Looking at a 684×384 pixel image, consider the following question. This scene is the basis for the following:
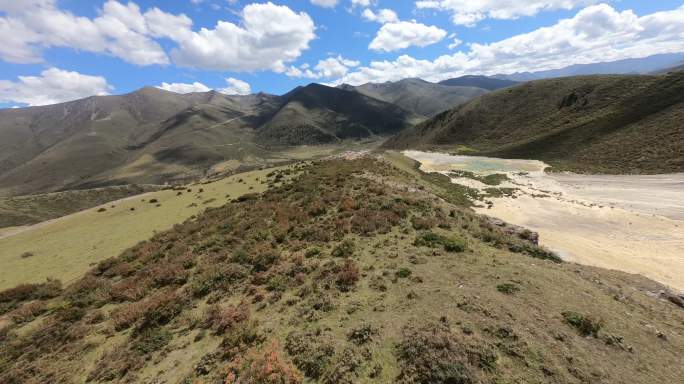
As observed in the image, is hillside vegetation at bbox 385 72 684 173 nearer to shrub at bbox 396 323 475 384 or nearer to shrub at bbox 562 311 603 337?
shrub at bbox 562 311 603 337

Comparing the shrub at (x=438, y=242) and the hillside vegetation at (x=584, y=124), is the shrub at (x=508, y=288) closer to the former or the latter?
the shrub at (x=438, y=242)

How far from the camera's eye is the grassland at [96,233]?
2086 centimetres

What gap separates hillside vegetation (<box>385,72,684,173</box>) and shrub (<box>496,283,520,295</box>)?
199 feet

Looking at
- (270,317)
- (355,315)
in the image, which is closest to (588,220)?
(355,315)

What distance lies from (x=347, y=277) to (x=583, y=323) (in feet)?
27.1

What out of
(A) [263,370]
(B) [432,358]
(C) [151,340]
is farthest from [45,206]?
(B) [432,358]

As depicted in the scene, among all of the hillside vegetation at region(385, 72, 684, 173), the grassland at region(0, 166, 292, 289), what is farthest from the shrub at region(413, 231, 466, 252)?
the hillside vegetation at region(385, 72, 684, 173)

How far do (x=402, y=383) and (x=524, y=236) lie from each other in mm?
16743

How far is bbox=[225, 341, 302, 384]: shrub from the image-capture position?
7.91 metres

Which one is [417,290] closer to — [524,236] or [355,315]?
[355,315]

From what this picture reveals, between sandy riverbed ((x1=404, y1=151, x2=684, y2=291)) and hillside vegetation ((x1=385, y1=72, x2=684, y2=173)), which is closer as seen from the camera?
sandy riverbed ((x1=404, y1=151, x2=684, y2=291))

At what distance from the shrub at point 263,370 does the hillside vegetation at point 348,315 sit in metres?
0.04

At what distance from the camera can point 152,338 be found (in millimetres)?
10523

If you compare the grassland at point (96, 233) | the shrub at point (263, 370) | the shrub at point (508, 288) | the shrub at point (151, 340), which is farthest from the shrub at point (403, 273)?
the grassland at point (96, 233)
